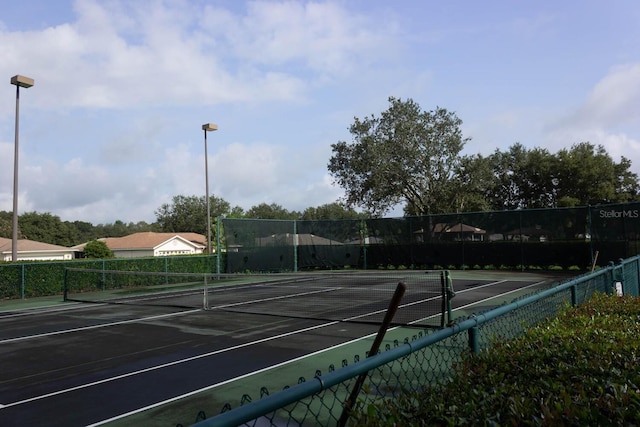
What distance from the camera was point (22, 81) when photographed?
58.3ft

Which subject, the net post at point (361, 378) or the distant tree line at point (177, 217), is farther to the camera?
the distant tree line at point (177, 217)

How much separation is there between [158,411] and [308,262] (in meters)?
22.5

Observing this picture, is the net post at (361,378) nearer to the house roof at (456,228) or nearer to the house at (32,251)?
the house roof at (456,228)

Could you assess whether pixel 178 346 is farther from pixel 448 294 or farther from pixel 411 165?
pixel 411 165

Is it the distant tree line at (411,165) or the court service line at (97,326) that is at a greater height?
the distant tree line at (411,165)

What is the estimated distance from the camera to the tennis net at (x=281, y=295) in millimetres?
11297

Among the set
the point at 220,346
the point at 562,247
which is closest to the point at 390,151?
the point at 562,247

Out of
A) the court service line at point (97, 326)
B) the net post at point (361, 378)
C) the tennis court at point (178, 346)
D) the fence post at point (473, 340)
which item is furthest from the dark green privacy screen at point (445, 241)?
the net post at point (361, 378)

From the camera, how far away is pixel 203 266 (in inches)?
939

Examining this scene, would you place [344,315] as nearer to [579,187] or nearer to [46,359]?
[46,359]

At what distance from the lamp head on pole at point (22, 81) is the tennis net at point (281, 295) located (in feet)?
22.6

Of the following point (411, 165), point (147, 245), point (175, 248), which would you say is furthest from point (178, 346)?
point (175, 248)

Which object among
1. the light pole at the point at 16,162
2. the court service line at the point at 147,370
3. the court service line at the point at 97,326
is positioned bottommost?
the court service line at the point at 147,370

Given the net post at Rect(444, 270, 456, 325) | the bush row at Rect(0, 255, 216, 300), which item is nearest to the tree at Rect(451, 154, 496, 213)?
the bush row at Rect(0, 255, 216, 300)
